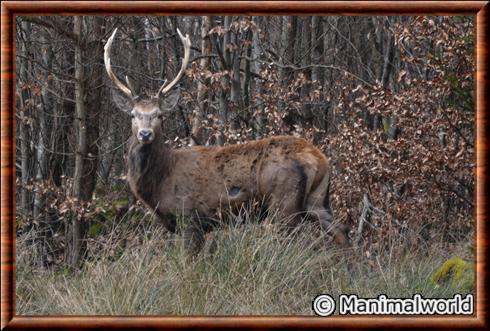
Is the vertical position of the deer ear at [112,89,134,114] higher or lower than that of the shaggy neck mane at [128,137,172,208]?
higher

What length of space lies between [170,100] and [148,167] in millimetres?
835

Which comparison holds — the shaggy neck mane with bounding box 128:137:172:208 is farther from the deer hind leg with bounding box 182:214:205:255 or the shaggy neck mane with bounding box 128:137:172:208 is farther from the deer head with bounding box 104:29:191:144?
the deer hind leg with bounding box 182:214:205:255

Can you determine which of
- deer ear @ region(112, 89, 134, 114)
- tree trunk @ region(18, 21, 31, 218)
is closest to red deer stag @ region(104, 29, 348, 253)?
deer ear @ region(112, 89, 134, 114)

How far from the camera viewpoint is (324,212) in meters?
10.8

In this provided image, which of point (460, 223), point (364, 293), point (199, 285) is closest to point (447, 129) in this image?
point (460, 223)

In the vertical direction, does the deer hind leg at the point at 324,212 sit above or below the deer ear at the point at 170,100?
below

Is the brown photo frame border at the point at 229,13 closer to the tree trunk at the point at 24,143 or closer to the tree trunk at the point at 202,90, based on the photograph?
the tree trunk at the point at 202,90

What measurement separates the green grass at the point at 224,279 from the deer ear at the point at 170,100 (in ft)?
6.23

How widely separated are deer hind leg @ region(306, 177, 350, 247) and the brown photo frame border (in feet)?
11.4

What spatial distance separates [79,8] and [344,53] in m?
11.4

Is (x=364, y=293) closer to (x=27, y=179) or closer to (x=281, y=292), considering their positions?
(x=281, y=292)

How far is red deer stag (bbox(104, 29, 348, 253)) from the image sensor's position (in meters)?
10.8

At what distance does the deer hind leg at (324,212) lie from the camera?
10688 millimetres

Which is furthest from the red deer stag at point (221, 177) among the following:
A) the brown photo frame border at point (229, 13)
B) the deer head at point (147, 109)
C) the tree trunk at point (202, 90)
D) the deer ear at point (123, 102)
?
the brown photo frame border at point (229, 13)
